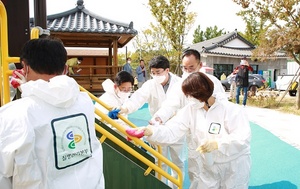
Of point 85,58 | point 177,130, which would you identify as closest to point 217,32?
point 85,58

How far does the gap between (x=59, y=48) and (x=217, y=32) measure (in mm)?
45242

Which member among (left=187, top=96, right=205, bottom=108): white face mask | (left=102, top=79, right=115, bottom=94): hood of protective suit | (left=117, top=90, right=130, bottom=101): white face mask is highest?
(left=102, top=79, right=115, bottom=94): hood of protective suit

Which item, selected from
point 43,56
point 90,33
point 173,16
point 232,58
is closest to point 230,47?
point 232,58

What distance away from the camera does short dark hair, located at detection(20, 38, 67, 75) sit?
4.21ft

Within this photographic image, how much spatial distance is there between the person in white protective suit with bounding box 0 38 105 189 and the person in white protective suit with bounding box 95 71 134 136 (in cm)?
246

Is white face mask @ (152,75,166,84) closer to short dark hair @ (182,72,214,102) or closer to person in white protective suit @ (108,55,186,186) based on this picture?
person in white protective suit @ (108,55,186,186)

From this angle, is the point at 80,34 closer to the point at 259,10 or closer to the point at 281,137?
the point at 259,10

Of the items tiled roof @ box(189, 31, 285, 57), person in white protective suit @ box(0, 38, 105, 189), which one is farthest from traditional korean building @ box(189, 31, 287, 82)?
person in white protective suit @ box(0, 38, 105, 189)

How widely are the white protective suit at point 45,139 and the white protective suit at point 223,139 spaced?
130 cm

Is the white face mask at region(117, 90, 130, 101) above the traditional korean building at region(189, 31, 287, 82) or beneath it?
beneath

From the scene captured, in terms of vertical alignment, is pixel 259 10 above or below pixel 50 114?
above

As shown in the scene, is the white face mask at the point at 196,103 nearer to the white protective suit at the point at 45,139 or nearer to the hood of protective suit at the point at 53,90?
the white protective suit at the point at 45,139

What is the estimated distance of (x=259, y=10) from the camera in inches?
398

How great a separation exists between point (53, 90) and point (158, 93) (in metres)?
2.85
